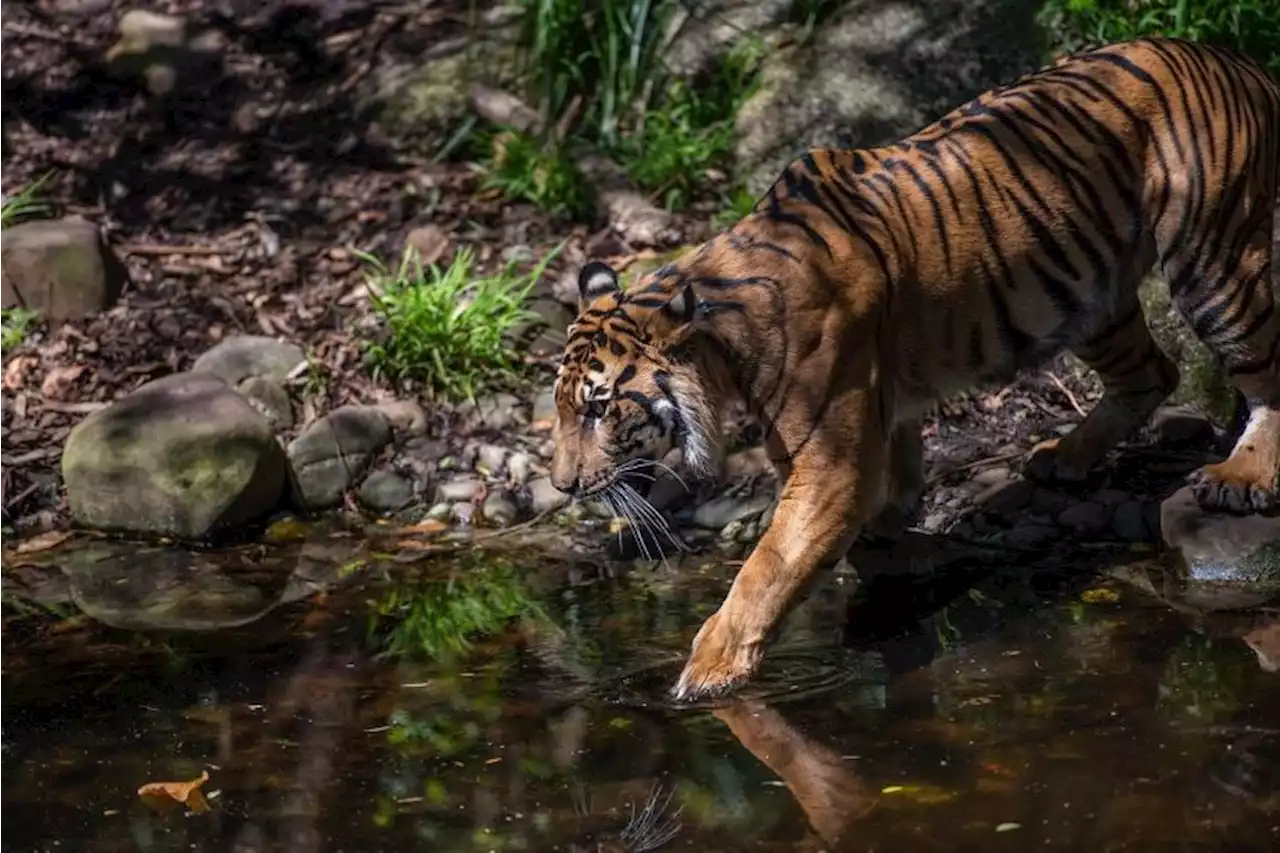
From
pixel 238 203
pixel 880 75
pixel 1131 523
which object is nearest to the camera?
pixel 1131 523

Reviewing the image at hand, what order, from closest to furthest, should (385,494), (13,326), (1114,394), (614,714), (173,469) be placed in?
(614,714)
(1114,394)
(173,469)
(385,494)
(13,326)

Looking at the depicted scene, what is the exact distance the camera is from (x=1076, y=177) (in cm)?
508

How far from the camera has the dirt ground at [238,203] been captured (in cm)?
683

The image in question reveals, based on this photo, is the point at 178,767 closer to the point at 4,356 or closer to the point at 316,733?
the point at 316,733

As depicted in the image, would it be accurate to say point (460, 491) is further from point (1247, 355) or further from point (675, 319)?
point (1247, 355)

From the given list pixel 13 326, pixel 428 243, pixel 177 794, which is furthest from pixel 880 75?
pixel 177 794

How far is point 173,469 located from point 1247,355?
365cm

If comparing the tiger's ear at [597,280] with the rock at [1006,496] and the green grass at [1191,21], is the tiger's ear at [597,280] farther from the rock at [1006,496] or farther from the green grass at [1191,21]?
the green grass at [1191,21]

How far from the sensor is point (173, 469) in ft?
20.4

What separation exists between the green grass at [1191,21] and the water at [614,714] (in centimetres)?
251

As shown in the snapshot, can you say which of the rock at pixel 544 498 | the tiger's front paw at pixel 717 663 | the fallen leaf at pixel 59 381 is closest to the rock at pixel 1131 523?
the tiger's front paw at pixel 717 663

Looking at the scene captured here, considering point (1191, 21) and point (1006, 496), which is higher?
point (1191, 21)

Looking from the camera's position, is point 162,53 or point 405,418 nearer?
point 405,418

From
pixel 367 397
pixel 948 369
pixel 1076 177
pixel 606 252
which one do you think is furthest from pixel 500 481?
pixel 1076 177
